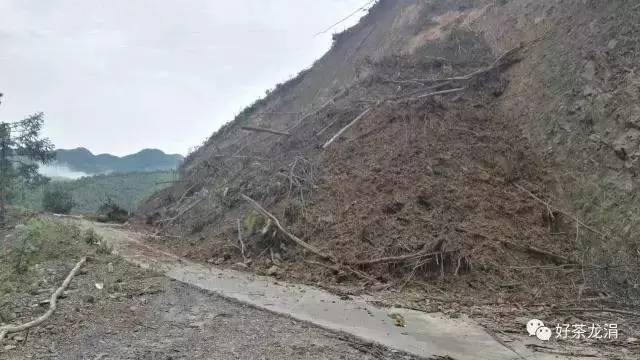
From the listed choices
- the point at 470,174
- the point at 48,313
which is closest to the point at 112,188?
the point at 470,174

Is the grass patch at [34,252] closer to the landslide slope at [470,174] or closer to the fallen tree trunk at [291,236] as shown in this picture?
the landslide slope at [470,174]

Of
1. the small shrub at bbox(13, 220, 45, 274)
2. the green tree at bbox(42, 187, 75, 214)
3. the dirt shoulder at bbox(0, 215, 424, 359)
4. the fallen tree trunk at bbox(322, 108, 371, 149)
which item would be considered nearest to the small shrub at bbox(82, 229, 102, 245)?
the small shrub at bbox(13, 220, 45, 274)

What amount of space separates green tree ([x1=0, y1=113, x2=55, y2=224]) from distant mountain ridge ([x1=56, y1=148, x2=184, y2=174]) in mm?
45323

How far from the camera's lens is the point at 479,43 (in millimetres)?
14008

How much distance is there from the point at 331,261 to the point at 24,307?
4570 mm

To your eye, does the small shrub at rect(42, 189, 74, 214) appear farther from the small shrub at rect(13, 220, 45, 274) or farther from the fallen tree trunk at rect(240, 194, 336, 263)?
the fallen tree trunk at rect(240, 194, 336, 263)

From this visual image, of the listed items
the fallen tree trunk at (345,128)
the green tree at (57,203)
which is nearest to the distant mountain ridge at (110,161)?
the green tree at (57,203)

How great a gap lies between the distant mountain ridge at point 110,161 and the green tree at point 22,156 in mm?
45323

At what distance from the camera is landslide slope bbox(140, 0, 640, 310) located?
299 inches

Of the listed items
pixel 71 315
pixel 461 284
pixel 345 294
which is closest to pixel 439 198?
pixel 461 284

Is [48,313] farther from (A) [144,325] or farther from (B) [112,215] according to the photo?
(B) [112,215]

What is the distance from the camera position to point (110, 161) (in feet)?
226

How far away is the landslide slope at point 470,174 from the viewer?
7.59 meters

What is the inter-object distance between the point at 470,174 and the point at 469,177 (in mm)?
94
